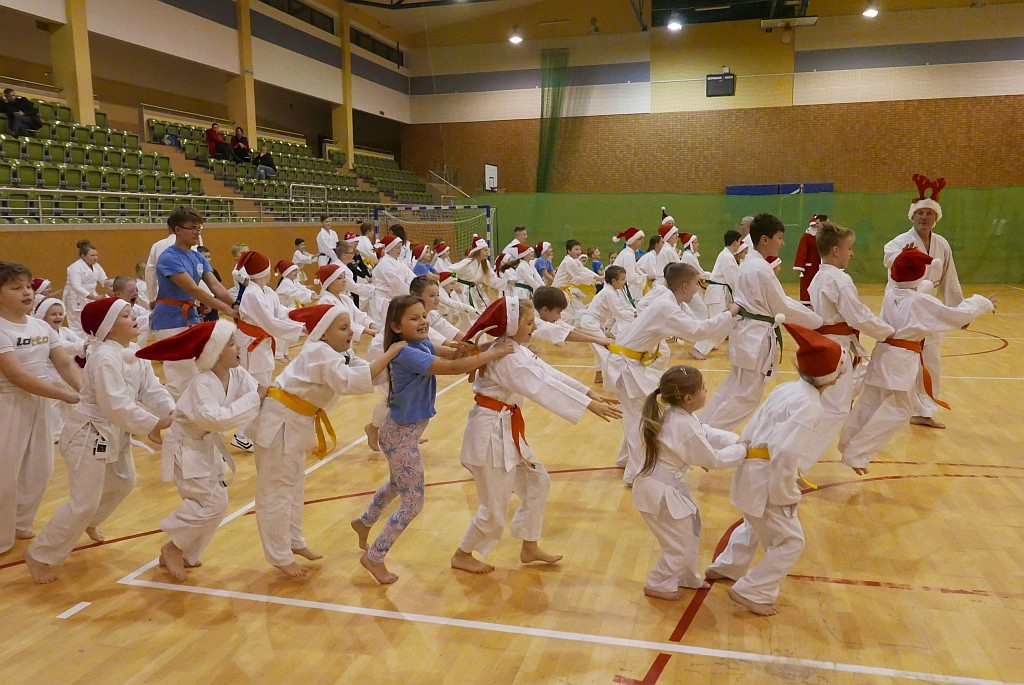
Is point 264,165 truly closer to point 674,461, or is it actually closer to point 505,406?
point 505,406

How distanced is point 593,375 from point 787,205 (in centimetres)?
1400

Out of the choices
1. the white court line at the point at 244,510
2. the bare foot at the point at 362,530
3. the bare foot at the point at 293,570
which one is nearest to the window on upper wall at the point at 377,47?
the white court line at the point at 244,510

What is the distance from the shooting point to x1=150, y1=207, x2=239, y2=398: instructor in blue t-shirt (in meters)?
5.95

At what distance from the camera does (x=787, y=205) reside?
2197 centimetres

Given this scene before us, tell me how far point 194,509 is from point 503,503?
1.71 metres

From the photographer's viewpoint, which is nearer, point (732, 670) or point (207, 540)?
point (732, 670)

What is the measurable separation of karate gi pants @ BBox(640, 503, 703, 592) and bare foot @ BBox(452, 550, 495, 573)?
3.10 ft

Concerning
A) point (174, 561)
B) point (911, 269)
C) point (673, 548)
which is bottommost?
point (174, 561)

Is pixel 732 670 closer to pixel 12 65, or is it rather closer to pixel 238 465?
pixel 238 465

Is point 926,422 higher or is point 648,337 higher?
point 648,337

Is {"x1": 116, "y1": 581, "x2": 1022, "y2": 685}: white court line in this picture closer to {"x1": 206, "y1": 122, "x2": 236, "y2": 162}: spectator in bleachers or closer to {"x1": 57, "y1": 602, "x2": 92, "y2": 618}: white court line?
{"x1": 57, "y1": 602, "x2": 92, "y2": 618}: white court line

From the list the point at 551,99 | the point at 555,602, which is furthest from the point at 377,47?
the point at 555,602

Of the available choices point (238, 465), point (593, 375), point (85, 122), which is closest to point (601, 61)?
point (85, 122)

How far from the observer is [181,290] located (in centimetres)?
613
